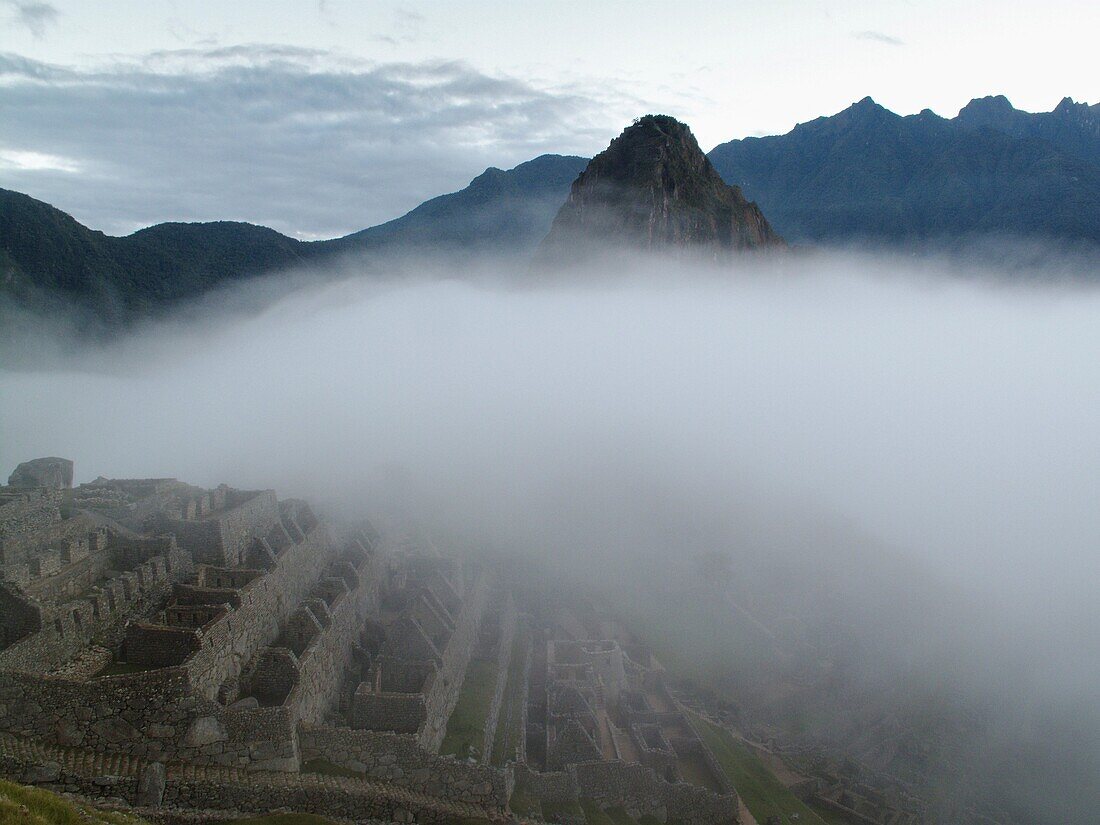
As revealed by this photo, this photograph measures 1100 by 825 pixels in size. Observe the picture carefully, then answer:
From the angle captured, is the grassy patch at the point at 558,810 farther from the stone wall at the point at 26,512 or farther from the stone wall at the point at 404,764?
the stone wall at the point at 26,512

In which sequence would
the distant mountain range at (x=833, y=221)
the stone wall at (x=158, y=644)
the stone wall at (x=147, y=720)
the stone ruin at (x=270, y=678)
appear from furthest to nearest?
the distant mountain range at (x=833, y=221)
the stone wall at (x=158, y=644)
the stone ruin at (x=270, y=678)
the stone wall at (x=147, y=720)

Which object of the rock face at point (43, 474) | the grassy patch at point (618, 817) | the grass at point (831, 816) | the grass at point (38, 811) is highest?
the rock face at point (43, 474)

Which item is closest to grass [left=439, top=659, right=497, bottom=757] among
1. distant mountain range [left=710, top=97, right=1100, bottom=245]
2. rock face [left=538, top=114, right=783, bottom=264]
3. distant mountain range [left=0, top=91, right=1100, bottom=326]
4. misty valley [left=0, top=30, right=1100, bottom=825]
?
misty valley [left=0, top=30, right=1100, bottom=825]

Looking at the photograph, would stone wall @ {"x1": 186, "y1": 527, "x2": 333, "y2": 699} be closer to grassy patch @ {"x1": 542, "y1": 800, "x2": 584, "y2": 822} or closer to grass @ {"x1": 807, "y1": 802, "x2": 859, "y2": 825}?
Result: grassy patch @ {"x1": 542, "y1": 800, "x2": 584, "y2": 822}

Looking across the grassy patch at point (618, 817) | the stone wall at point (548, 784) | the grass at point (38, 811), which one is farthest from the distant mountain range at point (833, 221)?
the grassy patch at point (618, 817)

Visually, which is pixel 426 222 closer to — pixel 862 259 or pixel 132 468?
pixel 862 259

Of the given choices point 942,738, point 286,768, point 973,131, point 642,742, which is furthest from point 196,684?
point 973,131

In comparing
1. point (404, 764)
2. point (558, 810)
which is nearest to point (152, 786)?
point (404, 764)

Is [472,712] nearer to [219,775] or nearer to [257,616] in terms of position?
[257,616]
